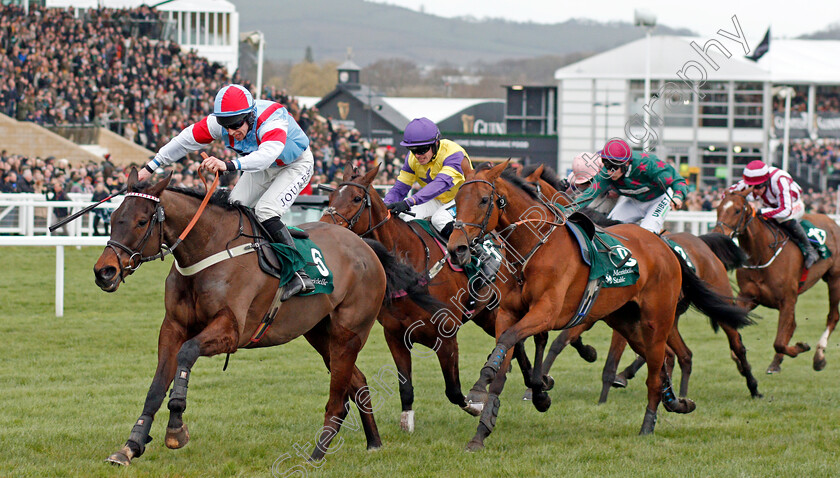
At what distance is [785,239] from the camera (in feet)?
30.4

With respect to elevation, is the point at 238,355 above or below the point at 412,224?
below

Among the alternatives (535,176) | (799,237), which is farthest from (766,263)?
(535,176)

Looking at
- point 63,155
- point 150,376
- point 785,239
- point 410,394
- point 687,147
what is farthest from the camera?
point 687,147

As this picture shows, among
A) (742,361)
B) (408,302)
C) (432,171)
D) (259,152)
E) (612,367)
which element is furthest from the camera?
(742,361)

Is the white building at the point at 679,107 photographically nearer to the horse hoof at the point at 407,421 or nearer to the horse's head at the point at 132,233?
the horse hoof at the point at 407,421

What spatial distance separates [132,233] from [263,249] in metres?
0.75

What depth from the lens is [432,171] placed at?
7.00 meters

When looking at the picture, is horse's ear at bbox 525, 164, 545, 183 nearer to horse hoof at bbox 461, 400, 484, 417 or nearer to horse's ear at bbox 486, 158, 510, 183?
horse's ear at bbox 486, 158, 510, 183

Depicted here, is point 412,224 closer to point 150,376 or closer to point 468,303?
point 468,303

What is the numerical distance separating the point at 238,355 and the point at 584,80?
104ft

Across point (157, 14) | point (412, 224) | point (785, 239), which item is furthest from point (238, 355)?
point (157, 14)

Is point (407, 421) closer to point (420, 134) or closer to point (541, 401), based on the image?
point (541, 401)

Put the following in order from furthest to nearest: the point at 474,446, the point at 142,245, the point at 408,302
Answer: the point at 408,302, the point at 474,446, the point at 142,245

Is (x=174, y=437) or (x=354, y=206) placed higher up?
(x=354, y=206)
